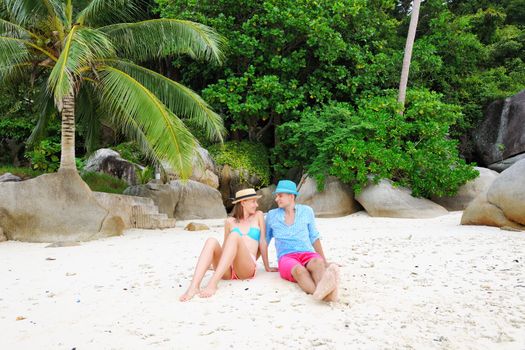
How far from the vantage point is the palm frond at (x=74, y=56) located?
22.3 feet

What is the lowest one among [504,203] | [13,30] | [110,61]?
[504,203]

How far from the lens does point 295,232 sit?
4336 millimetres

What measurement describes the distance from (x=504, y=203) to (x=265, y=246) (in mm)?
5211

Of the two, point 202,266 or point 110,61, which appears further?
point 110,61

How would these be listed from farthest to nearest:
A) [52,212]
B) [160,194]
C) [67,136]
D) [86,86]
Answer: [160,194] → [86,86] → [67,136] → [52,212]

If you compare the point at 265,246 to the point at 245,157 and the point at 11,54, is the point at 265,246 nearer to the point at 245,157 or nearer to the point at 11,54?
the point at 11,54

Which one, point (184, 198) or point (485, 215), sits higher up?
point (184, 198)

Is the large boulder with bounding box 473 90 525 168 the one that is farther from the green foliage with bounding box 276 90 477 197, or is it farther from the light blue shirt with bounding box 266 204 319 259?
the light blue shirt with bounding box 266 204 319 259

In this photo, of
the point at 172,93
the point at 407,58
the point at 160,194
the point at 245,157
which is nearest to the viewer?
the point at 172,93

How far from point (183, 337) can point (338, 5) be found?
12315mm

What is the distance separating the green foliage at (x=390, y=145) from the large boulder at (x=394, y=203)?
23 cm

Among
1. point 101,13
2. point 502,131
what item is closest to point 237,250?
point 101,13

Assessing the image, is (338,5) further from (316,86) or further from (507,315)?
(507,315)

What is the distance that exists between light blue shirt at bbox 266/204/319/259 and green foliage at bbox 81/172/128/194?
27.0 feet
